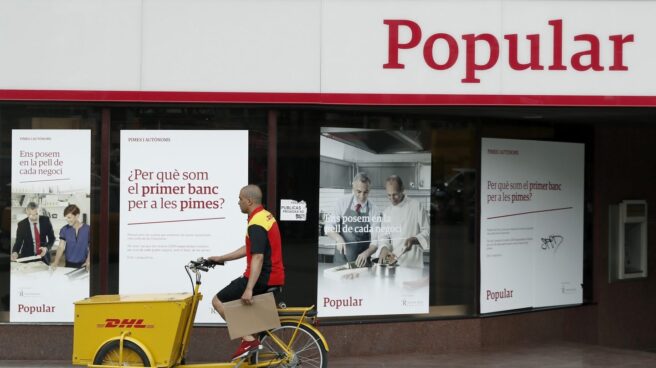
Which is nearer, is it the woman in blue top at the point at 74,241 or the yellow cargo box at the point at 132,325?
the yellow cargo box at the point at 132,325

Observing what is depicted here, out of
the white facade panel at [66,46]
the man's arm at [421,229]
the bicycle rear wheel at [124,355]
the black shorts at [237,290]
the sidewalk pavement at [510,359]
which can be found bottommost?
the sidewalk pavement at [510,359]

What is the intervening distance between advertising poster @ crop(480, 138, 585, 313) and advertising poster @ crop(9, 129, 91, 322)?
14.4ft

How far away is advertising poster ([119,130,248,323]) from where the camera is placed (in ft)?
30.0

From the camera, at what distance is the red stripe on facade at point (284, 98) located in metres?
8.98

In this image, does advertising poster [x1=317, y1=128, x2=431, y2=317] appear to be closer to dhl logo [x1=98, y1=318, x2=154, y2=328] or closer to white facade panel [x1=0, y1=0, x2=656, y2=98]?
white facade panel [x1=0, y1=0, x2=656, y2=98]

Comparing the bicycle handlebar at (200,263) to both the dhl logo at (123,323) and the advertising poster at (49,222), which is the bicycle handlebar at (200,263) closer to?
the dhl logo at (123,323)

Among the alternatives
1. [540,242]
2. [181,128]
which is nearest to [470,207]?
[540,242]

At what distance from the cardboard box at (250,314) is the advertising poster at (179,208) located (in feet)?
5.82

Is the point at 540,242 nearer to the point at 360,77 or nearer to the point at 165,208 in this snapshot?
the point at 360,77

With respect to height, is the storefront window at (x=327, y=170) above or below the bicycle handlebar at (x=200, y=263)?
above

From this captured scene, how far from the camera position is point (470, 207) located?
9.95 meters

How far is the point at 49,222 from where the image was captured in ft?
30.4

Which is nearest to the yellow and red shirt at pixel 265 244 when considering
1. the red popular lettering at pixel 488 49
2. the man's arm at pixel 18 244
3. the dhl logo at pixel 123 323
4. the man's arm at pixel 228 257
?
the man's arm at pixel 228 257

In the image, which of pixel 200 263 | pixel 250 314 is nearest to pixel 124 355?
pixel 200 263
